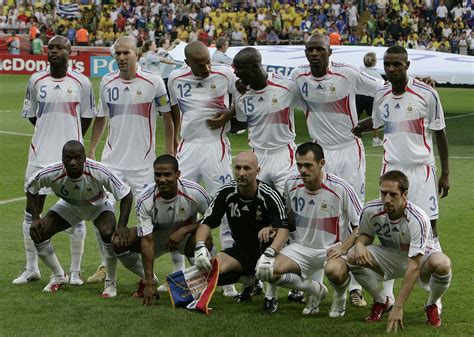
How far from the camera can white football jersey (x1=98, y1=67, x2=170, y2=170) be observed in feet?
28.9

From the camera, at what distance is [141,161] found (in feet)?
29.1

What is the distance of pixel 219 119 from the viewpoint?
8.63m

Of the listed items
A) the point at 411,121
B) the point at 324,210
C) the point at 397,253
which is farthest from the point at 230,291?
the point at 411,121

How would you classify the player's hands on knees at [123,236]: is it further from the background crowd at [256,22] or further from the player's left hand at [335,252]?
the background crowd at [256,22]

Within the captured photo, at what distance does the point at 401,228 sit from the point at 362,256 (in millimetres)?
350

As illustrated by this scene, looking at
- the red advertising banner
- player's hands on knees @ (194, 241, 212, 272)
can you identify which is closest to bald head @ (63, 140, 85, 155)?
player's hands on knees @ (194, 241, 212, 272)

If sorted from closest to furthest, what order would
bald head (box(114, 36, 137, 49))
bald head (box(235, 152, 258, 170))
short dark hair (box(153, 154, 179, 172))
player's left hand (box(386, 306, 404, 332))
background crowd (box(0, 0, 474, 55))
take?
player's left hand (box(386, 306, 404, 332))
bald head (box(235, 152, 258, 170))
short dark hair (box(153, 154, 179, 172))
bald head (box(114, 36, 137, 49))
background crowd (box(0, 0, 474, 55))

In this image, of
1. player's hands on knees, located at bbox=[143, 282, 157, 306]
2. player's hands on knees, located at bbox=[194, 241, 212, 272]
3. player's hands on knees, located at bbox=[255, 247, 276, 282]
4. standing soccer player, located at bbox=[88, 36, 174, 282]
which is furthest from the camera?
standing soccer player, located at bbox=[88, 36, 174, 282]

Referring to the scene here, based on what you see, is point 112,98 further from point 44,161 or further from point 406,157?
point 406,157

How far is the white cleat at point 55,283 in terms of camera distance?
8320 millimetres

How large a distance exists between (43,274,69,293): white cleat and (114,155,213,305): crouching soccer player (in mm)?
734

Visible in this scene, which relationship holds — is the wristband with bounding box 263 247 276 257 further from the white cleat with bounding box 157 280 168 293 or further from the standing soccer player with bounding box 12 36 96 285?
the standing soccer player with bounding box 12 36 96 285

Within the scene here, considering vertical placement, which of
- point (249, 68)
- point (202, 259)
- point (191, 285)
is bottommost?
point (191, 285)

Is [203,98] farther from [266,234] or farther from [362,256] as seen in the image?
[362,256]
